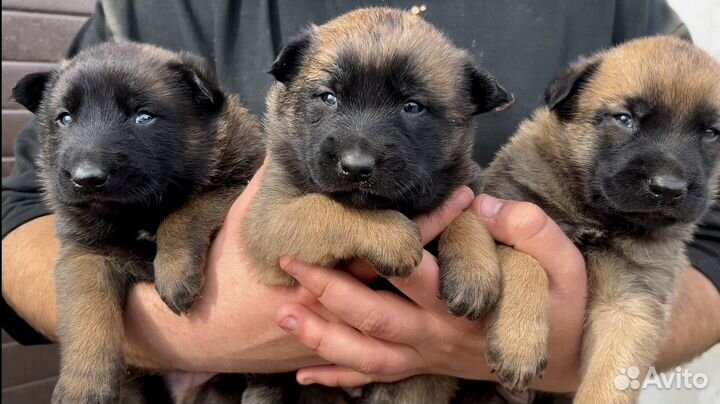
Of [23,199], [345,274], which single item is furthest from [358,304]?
[23,199]

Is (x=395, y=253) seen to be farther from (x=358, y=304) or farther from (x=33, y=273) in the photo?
(x=33, y=273)

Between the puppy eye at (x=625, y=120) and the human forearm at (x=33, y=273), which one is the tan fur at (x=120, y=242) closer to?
the human forearm at (x=33, y=273)

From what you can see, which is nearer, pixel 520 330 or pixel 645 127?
pixel 520 330

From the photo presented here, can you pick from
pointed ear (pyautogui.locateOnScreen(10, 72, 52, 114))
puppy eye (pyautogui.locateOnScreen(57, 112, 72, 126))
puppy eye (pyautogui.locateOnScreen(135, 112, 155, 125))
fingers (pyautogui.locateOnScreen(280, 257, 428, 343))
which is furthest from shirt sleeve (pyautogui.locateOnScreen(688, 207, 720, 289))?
pointed ear (pyautogui.locateOnScreen(10, 72, 52, 114))

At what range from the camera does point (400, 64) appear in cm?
193

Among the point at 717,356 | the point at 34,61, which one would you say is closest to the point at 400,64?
the point at 717,356

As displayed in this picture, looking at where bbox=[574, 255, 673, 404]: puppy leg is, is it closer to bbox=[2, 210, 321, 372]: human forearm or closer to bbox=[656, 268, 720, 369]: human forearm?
bbox=[656, 268, 720, 369]: human forearm

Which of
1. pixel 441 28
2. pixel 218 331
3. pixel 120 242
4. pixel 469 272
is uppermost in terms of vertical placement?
pixel 441 28

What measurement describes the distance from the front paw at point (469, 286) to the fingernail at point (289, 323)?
474 mm

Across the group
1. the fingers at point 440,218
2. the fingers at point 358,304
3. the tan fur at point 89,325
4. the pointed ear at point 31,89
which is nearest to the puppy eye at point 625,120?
the fingers at point 440,218

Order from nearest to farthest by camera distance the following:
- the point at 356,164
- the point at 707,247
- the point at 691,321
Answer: the point at 356,164
the point at 691,321
the point at 707,247

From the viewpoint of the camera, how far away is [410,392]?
2.16m

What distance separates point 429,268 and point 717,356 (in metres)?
2.49

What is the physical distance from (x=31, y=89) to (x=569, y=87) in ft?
6.77
